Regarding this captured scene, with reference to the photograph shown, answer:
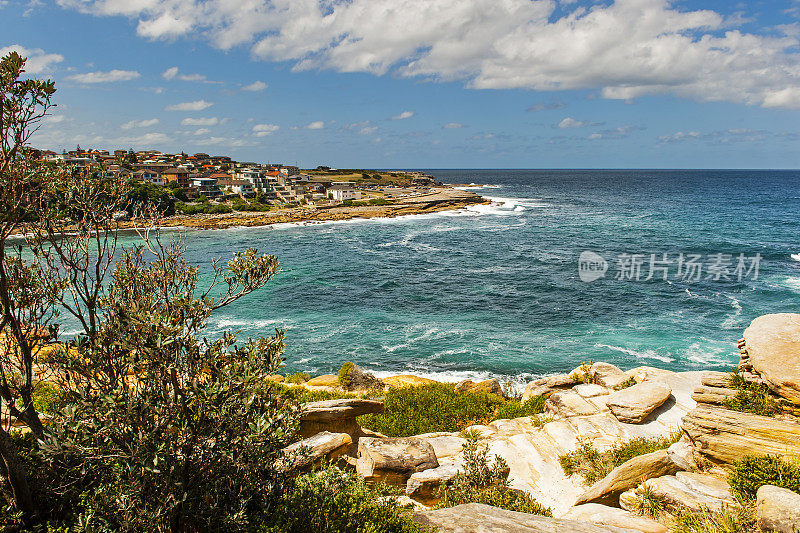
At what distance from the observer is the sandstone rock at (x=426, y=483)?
38.4 feet

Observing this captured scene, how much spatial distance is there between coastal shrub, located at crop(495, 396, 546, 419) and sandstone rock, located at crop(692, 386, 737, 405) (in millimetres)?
6257

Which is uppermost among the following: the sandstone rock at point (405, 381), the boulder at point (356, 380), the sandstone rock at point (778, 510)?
the sandstone rock at point (778, 510)

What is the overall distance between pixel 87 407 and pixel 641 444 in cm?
1480

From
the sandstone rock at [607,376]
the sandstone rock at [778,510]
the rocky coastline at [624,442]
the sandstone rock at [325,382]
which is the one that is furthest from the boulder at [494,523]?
the sandstone rock at [325,382]

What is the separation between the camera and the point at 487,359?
97.2ft

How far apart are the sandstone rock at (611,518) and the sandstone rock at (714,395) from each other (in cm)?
575

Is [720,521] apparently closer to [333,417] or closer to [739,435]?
[739,435]

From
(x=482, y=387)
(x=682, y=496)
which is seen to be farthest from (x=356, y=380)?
(x=682, y=496)

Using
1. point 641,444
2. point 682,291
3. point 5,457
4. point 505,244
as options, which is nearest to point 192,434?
point 5,457

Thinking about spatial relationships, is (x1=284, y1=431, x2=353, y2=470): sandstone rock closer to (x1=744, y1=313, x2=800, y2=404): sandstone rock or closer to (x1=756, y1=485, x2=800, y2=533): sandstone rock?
(x1=756, y1=485, x2=800, y2=533): sandstone rock

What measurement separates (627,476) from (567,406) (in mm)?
6745

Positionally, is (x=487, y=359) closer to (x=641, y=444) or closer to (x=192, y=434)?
(x=641, y=444)

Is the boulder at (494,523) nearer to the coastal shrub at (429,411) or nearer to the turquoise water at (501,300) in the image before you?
the coastal shrub at (429,411)

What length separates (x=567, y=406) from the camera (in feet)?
58.7
